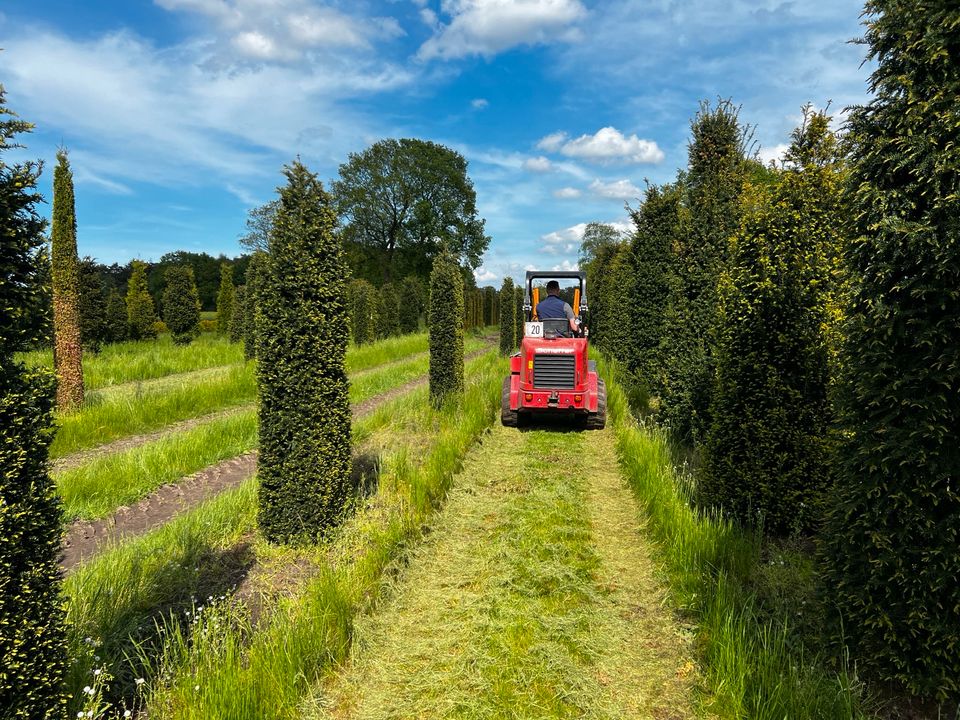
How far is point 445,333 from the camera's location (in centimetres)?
1056

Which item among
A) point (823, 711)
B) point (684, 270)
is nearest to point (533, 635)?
point (823, 711)

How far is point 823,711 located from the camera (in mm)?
2461

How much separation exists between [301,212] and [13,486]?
364 cm

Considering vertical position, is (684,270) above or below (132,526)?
above

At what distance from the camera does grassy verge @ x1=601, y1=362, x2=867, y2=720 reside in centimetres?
256

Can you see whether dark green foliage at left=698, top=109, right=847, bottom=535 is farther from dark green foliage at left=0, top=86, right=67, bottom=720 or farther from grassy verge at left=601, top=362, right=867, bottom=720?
dark green foliage at left=0, top=86, right=67, bottom=720

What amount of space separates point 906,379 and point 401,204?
44857mm

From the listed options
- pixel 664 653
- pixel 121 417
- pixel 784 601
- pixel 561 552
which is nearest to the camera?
pixel 664 653

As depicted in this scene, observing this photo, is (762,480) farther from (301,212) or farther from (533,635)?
(301,212)

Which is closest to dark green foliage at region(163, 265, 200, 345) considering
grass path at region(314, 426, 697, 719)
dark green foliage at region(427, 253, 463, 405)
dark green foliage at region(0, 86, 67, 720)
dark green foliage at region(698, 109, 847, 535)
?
dark green foliage at region(427, 253, 463, 405)

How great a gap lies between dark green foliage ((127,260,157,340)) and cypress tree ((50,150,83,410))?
1559cm

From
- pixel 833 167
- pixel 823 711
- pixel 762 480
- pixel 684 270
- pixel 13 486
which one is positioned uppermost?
pixel 833 167

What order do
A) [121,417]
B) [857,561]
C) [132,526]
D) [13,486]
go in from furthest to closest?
[121,417] < [132,526] < [857,561] < [13,486]

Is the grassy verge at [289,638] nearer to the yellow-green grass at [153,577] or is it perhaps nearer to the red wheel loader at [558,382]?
the yellow-green grass at [153,577]
